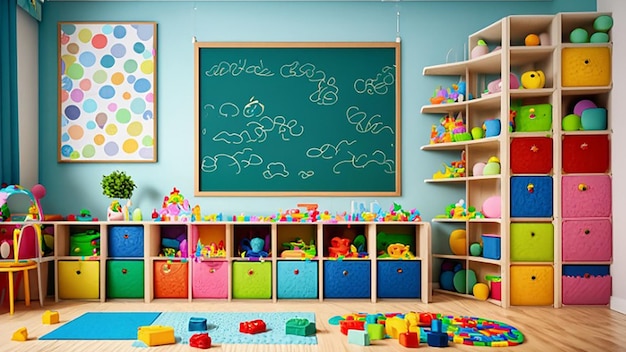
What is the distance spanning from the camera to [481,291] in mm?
4820

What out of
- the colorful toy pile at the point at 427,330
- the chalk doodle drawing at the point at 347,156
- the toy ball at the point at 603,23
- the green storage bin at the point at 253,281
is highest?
the toy ball at the point at 603,23

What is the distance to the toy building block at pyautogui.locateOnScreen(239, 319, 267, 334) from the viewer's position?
3.64m

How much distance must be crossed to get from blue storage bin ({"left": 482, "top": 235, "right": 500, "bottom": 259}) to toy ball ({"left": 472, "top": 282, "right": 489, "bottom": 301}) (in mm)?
262

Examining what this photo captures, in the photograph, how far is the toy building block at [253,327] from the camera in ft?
11.9

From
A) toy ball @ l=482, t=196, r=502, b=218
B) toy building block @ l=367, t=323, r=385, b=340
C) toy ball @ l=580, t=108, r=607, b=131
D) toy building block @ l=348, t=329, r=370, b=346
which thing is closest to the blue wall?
toy ball @ l=482, t=196, r=502, b=218

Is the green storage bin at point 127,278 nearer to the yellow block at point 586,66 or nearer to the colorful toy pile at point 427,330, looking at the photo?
the colorful toy pile at point 427,330

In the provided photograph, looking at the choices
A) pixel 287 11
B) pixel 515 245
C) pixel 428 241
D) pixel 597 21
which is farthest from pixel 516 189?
pixel 287 11

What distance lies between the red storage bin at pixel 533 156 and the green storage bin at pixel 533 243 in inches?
18.4

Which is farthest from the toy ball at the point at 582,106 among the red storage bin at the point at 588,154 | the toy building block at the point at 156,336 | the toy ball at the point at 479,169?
the toy building block at the point at 156,336

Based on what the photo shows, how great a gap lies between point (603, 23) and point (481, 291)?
250 centimetres

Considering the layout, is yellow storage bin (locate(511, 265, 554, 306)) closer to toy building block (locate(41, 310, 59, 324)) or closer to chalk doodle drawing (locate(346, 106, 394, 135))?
chalk doodle drawing (locate(346, 106, 394, 135))

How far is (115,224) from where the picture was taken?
486cm

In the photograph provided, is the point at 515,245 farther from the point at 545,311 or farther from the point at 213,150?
the point at 213,150

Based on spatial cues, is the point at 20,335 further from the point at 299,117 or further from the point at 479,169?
the point at 479,169
